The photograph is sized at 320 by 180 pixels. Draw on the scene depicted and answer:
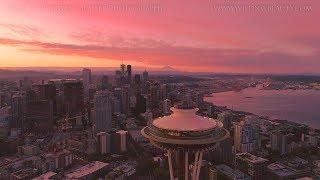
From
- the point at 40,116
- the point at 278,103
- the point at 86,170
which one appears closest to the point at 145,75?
the point at 278,103

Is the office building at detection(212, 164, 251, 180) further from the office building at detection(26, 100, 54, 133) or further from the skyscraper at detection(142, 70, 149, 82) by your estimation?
the skyscraper at detection(142, 70, 149, 82)

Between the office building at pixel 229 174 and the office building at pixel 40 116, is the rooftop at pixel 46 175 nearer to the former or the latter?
the office building at pixel 229 174

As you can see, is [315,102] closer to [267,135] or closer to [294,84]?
[294,84]

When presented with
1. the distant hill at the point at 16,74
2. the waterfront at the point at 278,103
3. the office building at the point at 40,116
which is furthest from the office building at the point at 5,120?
the waterfront at the point at 278,103

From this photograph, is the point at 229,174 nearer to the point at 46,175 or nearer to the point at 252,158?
the point at 252,158

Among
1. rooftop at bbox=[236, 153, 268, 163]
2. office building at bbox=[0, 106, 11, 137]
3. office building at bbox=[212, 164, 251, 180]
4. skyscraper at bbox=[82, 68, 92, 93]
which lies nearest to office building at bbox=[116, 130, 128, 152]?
office building at bbox=[212, 164, 251, 180]

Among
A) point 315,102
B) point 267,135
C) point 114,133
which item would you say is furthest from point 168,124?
point 315,102
